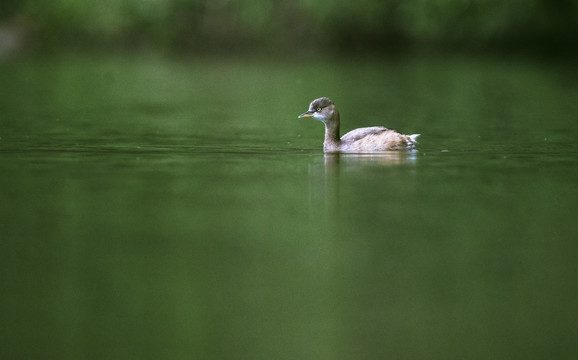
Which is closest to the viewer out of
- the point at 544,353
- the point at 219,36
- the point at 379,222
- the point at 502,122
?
the point at 544,353

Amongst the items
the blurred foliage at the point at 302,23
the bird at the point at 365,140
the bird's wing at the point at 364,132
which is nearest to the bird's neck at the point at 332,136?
the bird at the point at 365,140

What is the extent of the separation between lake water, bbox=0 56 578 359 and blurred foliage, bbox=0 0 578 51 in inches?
813

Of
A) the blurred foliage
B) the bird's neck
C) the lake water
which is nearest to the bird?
the bird's neck

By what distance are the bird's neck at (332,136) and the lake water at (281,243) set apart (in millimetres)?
194

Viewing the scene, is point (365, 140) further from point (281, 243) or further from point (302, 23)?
point (302, 23)

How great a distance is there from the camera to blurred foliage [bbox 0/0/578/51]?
36125 mm

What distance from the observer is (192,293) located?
6109 millimetres

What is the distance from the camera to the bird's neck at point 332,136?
496 inches

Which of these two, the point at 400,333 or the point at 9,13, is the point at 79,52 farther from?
the point at 400,333

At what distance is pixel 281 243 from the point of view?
24.0 ft

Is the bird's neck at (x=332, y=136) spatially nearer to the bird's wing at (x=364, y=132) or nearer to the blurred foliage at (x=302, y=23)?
the bird's wing at (x=364, y=132)

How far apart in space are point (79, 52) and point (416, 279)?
3549 centimetres

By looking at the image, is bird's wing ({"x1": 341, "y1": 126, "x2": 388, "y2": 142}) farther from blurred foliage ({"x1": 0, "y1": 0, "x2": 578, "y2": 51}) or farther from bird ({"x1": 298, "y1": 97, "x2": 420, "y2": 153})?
blurred foliage ({"x1": 0, "y1": 0, "x2": 578, "y2": 51})

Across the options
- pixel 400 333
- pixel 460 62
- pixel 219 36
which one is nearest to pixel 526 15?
pixel 460 62
